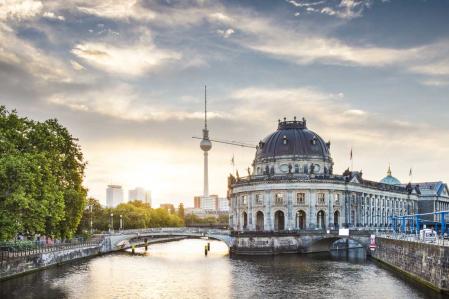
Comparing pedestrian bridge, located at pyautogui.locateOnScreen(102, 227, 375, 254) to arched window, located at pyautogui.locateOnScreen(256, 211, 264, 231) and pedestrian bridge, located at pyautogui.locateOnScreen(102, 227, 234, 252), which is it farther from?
arched window, located at pyautogui.locateOnScreen(256, 211, 264, 231)

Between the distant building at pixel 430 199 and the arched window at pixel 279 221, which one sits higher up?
the distant building at pixel 430 199

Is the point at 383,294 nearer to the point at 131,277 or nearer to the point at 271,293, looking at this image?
the point at 271,293

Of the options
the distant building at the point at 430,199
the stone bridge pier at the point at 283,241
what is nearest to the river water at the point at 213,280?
the stone bridge pier at the point at 283,241

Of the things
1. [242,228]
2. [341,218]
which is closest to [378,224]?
[341,218]

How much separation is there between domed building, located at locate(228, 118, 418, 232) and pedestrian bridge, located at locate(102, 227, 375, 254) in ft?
37.5

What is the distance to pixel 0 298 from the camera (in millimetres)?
53250

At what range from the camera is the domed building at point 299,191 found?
132000mm

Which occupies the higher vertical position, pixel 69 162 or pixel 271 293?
pixel 69 162

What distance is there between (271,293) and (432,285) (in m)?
16.1

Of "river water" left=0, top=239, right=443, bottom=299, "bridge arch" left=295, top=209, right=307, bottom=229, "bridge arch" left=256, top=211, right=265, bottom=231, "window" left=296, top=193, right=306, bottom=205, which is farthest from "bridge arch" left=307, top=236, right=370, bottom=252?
"bridge arch" left=256, top=211, right=265, bottom=231

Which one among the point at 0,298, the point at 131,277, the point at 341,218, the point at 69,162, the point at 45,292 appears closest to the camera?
the point at 0,298

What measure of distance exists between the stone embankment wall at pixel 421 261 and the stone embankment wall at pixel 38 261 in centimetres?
4524

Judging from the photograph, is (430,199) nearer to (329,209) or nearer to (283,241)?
(329,209)

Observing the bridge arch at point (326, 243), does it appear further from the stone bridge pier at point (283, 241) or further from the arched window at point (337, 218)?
the arched window at point (337, 218)
